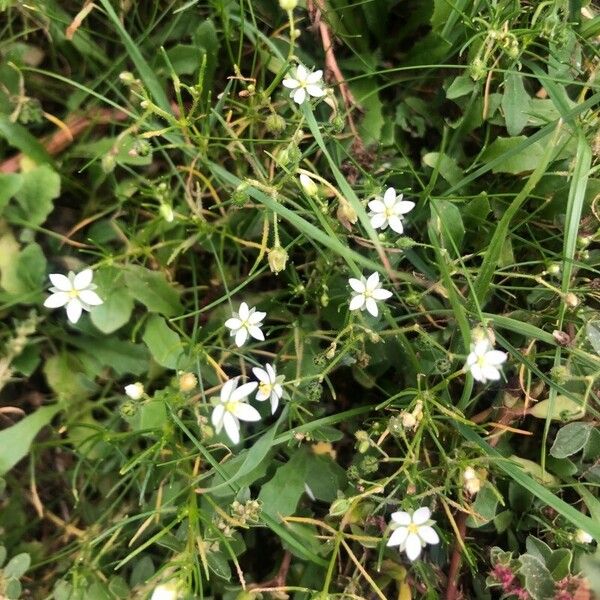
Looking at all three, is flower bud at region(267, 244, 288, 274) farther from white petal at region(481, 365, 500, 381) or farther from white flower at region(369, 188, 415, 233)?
white petal at region(481, 365, 500, 381)

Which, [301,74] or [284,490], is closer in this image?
[301,74]

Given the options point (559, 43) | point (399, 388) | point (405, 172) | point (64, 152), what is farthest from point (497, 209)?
point (64, 152)

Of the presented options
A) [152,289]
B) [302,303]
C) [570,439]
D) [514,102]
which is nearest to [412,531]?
[570,439]

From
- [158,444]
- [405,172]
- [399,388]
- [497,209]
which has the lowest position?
[399,388]

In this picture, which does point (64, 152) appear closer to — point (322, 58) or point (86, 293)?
point (86, 293)

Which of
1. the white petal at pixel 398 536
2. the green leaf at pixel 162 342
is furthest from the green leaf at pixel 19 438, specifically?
the white petal at pixel 398 536

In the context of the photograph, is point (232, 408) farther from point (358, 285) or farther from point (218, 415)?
point (358, 285)
